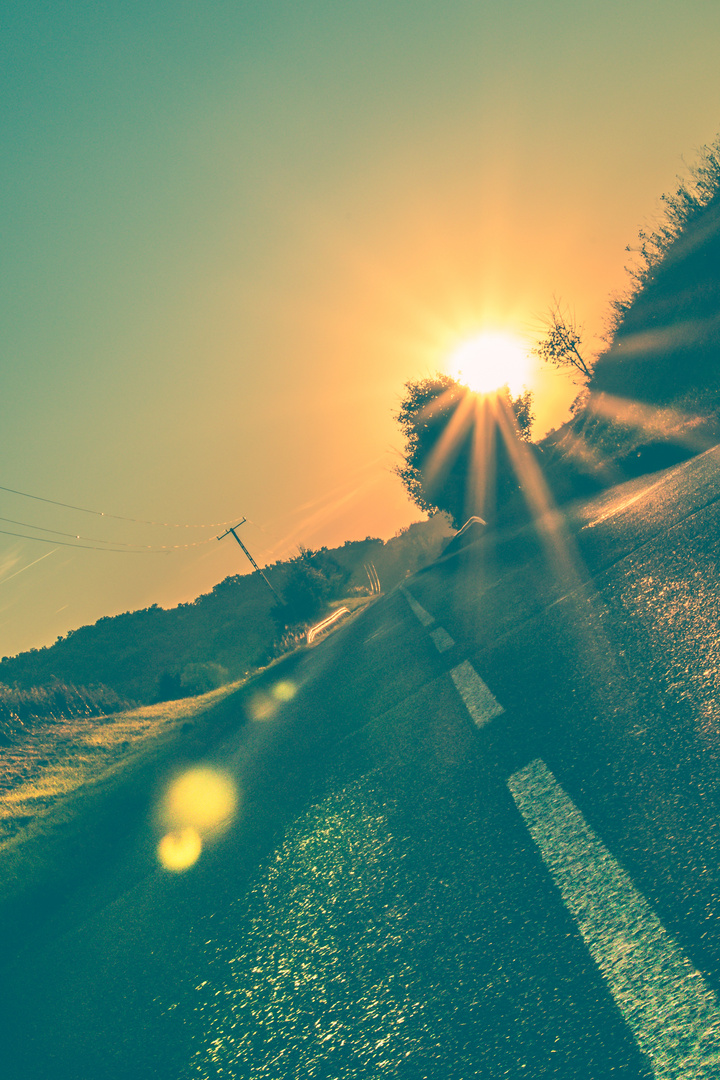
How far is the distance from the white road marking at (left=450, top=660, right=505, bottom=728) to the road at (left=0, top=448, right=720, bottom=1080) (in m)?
0.03

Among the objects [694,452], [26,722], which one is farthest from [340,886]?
[26,722]

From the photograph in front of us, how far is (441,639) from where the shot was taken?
6.53 meters

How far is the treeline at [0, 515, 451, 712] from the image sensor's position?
142 ft

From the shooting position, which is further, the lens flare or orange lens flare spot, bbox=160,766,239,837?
orange lens flare spot, bbox=160,766,239,837

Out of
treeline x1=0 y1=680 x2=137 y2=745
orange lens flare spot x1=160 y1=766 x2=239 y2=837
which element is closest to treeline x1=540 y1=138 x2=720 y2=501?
orange lens flare spot x1=160 y1=766 x2=239 y2=837

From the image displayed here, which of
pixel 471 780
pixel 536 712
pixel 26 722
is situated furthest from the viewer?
pixel 26 722

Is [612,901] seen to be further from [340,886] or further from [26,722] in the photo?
[26,722]

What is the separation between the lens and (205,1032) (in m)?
1.91

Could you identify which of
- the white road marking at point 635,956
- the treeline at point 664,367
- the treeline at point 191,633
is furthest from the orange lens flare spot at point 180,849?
the treeline at point 191,633

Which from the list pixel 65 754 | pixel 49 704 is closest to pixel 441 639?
pixel 65 754

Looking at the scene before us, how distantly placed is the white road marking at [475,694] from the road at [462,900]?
3 centimetres

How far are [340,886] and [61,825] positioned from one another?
5.73m

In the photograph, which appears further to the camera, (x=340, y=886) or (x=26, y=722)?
(x=26, y=722)

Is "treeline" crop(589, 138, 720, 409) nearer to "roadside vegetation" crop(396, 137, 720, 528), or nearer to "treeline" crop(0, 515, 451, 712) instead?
"roadside vegetation" crop(396, 137, 720, 528)
